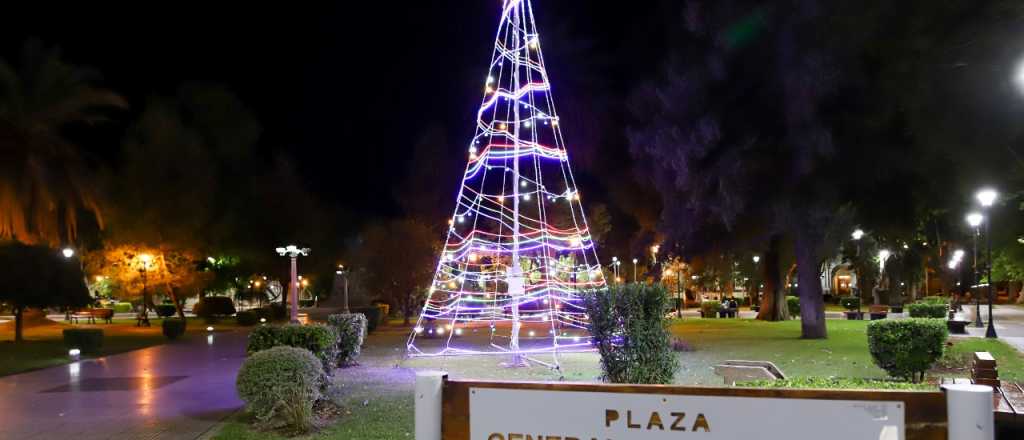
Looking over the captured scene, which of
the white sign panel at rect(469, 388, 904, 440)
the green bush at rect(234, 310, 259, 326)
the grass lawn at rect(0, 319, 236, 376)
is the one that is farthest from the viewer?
the green bush at rect(234, 310, 259, 326)

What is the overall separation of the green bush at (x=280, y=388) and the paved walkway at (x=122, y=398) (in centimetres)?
89

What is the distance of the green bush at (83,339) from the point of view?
22688 millimetres

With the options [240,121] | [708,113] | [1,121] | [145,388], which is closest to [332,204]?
[240,121]

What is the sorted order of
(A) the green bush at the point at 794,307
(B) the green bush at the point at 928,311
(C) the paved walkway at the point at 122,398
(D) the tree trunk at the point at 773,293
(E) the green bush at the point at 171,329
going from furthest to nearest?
(A) the green bush at the point at 794,307 → (D) the tree trunk at the point at 773,293 → (E) the green bush at the point at 171,329 → (B) the green bush at the point at 928,311 → (C) the paved walkway at the point at 122,398

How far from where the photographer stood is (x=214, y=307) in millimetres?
43938

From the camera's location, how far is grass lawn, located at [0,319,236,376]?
66.1 ft

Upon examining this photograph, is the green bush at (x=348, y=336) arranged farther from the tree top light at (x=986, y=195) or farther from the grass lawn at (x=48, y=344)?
the tree top light at (x=986, y=195)

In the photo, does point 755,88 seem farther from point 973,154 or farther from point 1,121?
point 1,121

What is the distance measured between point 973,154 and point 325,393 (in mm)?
17848

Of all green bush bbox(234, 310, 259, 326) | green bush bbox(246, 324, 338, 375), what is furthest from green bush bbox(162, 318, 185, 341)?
green bush bbox(246, 324, 338, 375)

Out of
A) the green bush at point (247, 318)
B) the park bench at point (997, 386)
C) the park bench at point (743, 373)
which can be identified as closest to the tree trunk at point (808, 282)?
the park bench at point (743, 373)

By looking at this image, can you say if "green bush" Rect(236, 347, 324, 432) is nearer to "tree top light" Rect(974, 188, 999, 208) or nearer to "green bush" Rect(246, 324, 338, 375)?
"green bush" Rect(246, 324, 338, 375)

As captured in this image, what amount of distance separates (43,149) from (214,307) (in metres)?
17.5

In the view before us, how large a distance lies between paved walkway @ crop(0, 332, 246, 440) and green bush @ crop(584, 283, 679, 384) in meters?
5.18
